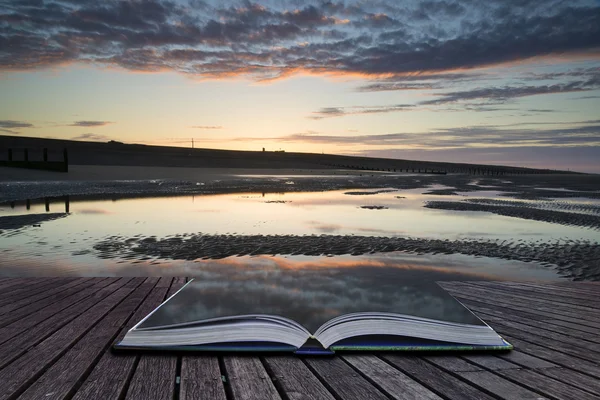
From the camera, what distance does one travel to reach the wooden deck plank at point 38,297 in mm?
5277

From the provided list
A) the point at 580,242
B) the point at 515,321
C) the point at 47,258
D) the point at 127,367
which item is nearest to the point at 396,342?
the point at 515,321

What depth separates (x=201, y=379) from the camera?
331cm

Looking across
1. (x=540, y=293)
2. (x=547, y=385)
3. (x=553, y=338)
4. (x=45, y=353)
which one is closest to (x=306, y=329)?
(x=547, y=385)

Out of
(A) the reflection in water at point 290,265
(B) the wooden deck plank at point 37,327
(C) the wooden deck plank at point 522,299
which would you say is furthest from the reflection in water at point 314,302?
(A) the reflection in water at point 290,265

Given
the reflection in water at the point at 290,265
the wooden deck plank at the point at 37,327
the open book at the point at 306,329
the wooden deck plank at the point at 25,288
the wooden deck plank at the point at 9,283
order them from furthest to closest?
the reflection in water at the point at 290,265
the wooden deck plank at the point at 9,283
the wooden deck plank at the point at 25,288
the wooden deck plank at the point at 37,327
the open book at the point at 306,329

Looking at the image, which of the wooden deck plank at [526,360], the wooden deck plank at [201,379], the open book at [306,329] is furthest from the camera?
the open book at [306,329]

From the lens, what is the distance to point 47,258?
1052 centimetres

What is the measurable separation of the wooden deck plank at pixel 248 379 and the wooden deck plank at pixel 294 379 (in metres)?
0.06

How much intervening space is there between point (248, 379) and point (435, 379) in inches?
54.9

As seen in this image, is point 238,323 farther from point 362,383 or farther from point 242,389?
point 362,383

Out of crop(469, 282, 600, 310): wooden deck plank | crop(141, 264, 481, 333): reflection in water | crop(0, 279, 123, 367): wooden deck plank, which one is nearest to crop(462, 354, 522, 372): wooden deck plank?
crop(141, 264, 481, 333): reflection in water

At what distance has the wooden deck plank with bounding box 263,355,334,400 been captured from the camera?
10.2 feet

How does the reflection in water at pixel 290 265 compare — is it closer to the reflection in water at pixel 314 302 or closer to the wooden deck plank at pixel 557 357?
the reflection in water at pixel 314 302

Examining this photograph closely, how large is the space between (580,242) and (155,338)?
13.5 metres
